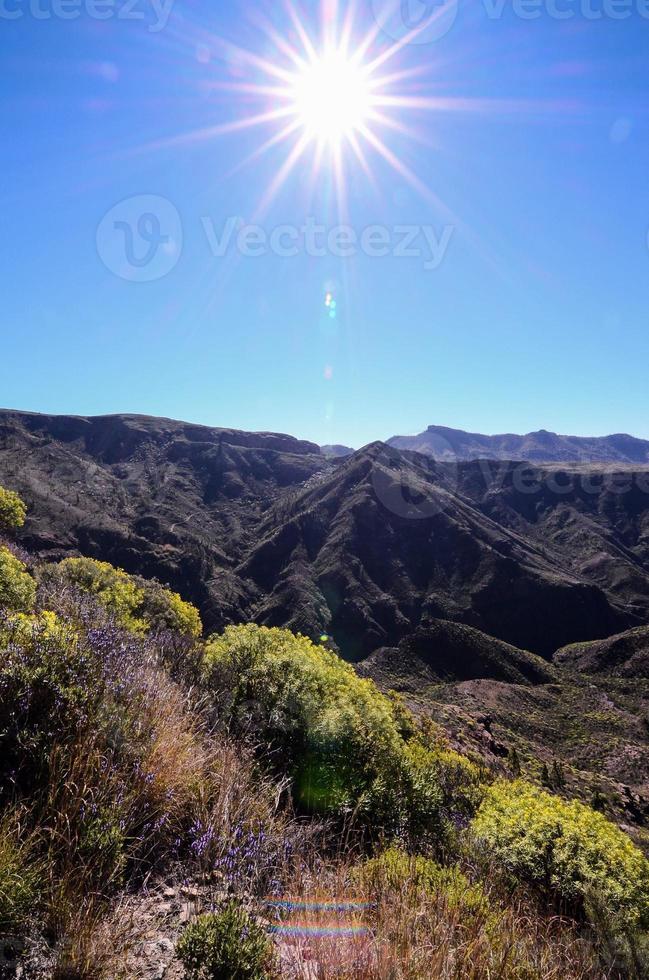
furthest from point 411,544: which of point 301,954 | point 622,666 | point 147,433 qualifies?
point 301,954

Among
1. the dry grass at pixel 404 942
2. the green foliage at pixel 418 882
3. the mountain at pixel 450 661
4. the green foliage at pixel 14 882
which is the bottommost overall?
the mountain at pixel 450 661

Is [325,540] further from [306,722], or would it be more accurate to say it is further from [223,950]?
[223,950]

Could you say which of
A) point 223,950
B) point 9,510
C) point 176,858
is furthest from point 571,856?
point 9,510

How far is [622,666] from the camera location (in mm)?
84750

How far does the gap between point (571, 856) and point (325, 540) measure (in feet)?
360

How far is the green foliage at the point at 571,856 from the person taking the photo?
8992 millimetres

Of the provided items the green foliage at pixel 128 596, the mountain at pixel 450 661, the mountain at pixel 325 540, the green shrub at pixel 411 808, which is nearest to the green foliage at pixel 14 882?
the green shrub at pixel 411 808

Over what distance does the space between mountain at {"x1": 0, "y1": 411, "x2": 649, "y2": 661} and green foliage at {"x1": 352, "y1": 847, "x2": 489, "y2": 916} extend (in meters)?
84.6

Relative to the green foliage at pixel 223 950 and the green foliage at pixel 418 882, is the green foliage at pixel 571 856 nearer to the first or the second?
the green foliage at pixel 418 882

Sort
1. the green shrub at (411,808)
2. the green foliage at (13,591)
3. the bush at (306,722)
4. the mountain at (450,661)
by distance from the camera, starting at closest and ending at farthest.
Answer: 1. the green shrub at (411,808)
2. the bush at (306,722)
3. the green foliage at (13,591)
4. the mountain at (450,661)

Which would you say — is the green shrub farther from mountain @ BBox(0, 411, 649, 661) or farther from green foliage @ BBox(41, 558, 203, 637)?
mountain @ BBox(0, 411, 649, 661)

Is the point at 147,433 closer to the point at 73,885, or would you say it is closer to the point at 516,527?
the point at 516,527

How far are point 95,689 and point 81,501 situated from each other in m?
116

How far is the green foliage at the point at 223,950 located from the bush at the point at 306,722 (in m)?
3.65
